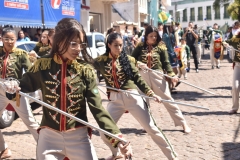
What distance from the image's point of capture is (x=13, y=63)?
5531 mm

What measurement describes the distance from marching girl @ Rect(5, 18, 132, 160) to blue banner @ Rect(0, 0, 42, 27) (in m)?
11.6

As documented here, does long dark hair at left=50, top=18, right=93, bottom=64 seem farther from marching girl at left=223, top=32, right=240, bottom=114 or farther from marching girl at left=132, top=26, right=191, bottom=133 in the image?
marching girl at left=223, top=32, right=240, bottom=114

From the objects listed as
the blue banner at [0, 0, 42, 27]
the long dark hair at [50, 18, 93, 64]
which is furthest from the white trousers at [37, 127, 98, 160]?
the blue banner at [0, 0, 42, 27]

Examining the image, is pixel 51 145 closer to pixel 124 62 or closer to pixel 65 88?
pixel 65 88

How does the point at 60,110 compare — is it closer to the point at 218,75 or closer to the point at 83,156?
the point at 83,156

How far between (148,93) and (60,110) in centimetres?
210

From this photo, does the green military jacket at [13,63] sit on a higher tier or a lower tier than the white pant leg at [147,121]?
higher

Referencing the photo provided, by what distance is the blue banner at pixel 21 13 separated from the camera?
47.7ft

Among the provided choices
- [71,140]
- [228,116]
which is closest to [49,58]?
[71,140]

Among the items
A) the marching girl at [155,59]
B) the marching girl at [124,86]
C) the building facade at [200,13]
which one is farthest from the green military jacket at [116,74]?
the building facade at [200,13]

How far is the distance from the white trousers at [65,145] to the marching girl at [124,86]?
1845mm

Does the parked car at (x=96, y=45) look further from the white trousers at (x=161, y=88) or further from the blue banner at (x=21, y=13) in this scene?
the white trousers at (x=161, y=88)

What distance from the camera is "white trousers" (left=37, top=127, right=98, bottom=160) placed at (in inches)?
130

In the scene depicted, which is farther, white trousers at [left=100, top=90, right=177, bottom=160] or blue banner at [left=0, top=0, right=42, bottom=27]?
blue banner at [left=0, top=0, right=42, bottom=27]
